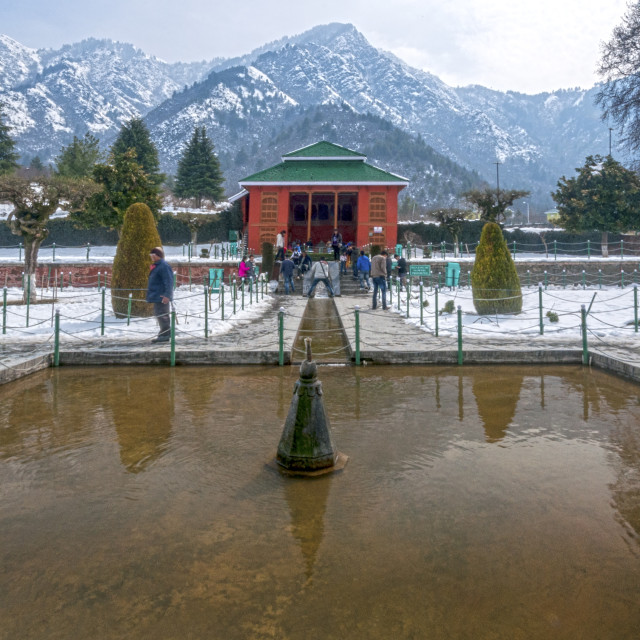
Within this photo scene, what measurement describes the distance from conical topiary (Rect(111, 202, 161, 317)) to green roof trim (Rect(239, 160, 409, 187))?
1672 centimetres

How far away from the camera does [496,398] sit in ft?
20.9

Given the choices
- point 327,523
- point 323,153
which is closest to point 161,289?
point 327,523

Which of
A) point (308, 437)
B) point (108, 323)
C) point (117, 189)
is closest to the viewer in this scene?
point (308, 437)

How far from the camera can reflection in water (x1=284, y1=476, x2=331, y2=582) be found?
9.87 ft

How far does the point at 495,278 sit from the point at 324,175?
60.9ft

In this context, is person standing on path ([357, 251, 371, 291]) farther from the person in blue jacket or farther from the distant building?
the person in blue jacket

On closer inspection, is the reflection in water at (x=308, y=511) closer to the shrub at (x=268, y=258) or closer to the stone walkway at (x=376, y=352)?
the stone walkway at (x=376, y=352)

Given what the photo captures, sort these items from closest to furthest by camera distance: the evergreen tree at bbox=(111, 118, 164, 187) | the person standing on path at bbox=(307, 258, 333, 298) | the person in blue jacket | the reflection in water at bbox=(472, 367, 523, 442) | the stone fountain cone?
1. the stone fountain cone
2. the reflection in water at bbox=(472, 367, 523, 442)
3. the person in blue jacket
4. the person standing on path at bbox=(307, 258, 333, 298)
5. the evergreen tree at bbox=(111, 118, 164, 187)

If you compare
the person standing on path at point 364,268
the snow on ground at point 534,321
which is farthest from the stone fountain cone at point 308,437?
the person standing on path at point 364,268

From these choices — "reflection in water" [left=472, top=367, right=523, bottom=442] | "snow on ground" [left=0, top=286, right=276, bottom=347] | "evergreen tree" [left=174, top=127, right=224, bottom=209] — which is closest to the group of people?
"snow on ground" [left=0, top=286, right=276, bottom=347]

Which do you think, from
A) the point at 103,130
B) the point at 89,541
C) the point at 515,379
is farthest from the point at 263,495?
the point at 103,130

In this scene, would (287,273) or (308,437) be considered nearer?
(308,437)

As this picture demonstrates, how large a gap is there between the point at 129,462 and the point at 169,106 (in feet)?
621

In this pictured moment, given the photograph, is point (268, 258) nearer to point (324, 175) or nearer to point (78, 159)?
point (324, 175)
